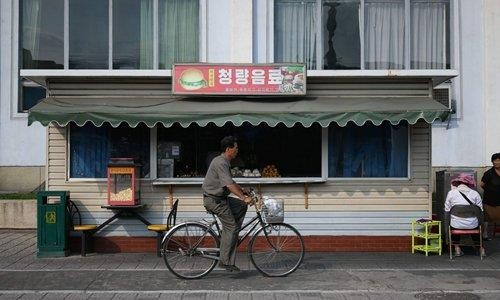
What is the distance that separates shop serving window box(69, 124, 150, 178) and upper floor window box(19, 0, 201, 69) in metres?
2.56

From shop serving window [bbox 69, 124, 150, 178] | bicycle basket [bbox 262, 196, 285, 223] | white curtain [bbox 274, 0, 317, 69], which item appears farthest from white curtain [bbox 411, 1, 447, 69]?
bicycle basket [bbox 262, 196, 285, 223]

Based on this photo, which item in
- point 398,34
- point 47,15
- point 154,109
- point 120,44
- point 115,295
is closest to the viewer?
point 115,295

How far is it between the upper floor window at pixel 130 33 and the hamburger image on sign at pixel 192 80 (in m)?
2.94

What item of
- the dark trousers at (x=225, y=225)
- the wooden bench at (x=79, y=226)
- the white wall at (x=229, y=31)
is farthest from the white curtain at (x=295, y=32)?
the dark trousers at (x=225, y=225)

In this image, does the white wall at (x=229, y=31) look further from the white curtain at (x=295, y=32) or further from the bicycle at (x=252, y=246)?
the bicycle at (x=252, y=246)

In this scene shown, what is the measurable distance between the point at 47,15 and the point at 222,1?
4.60 m

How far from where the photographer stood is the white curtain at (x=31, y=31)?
15672 millimetres

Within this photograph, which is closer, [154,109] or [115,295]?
[115,295]

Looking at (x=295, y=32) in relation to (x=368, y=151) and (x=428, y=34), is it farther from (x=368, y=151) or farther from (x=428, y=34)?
(x=368, y=151)

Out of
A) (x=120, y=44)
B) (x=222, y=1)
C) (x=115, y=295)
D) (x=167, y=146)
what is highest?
(x=222, y=1)

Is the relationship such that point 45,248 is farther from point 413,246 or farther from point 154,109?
point 413,246

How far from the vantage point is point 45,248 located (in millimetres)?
10258

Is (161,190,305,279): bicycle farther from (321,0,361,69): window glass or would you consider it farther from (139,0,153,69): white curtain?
(321,0,361,69): window glass

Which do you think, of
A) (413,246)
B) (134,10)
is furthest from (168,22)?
(413,246)
